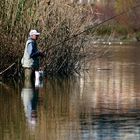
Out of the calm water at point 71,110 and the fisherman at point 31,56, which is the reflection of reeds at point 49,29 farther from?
the calm water at point 71,110

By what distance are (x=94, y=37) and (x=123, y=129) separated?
14975 millimetres

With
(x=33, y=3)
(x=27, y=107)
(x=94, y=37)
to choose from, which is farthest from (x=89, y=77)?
(x=27, y=107)

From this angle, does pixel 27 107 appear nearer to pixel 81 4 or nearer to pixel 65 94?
pixel 65 94

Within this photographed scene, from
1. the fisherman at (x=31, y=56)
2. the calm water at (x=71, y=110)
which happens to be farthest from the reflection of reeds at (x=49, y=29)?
the calm water at (x=71, y=110)

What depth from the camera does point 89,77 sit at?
27078 mm

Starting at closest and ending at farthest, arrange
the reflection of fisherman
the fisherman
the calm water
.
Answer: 1. the calm water
2. the reflection of fisherman
3. the fisherman

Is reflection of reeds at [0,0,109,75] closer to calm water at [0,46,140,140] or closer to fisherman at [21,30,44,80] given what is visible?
fisherman at [21,30,44,80]

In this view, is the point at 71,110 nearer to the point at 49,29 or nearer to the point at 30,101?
the point at 30,101

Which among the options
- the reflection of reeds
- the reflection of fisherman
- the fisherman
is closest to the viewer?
the reflection of fisherman

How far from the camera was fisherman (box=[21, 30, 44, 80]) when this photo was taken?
2309 centimetres

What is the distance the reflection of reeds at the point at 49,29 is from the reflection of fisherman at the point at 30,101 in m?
2.11

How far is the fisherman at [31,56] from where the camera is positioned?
2309 cm

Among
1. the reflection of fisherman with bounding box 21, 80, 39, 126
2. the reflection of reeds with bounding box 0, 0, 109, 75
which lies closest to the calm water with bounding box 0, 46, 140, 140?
the reflection of fisherman with bounding box 21, 80, 39, 126

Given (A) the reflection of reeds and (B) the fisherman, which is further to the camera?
(A) the reflection of reeds
